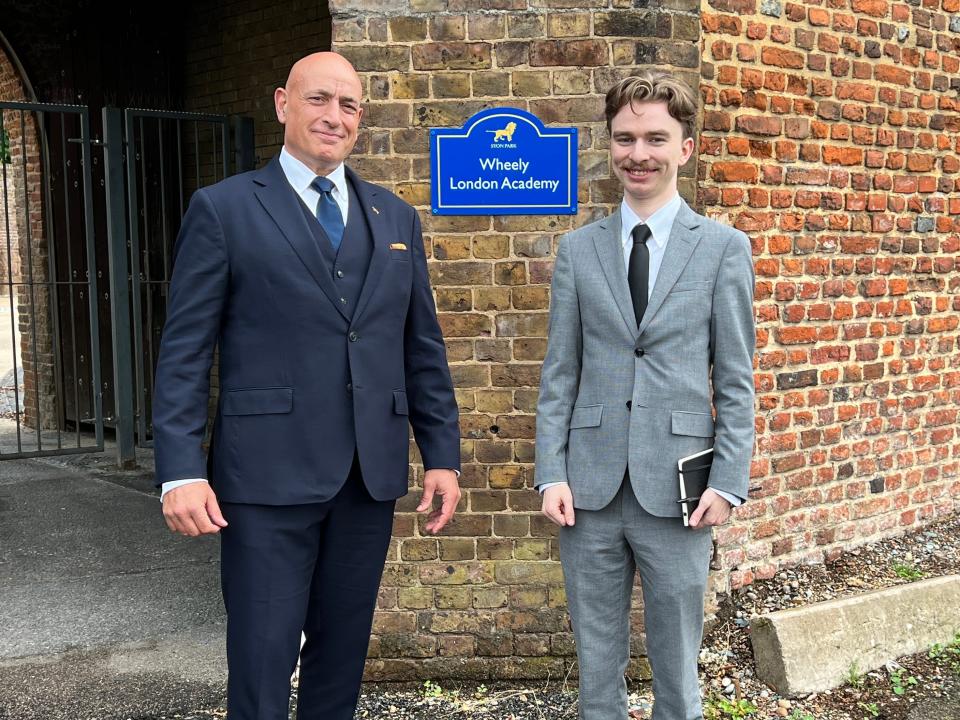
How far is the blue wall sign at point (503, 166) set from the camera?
3.61 meters

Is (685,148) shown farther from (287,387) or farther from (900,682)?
(900,682)

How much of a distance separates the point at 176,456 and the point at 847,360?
3.48 m

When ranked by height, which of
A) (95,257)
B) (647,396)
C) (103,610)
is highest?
(95,257)

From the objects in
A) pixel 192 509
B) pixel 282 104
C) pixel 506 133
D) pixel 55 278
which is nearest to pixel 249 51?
pixel 55 278

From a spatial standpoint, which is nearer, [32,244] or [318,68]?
[318,68]

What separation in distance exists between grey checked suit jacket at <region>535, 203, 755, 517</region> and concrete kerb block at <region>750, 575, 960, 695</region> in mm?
1605

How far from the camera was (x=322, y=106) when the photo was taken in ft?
8.10

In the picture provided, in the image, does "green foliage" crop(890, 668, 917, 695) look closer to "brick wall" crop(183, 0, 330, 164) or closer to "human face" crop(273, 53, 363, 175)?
"human face" crop(273, 53, 363, 175)

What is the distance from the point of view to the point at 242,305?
2.45m

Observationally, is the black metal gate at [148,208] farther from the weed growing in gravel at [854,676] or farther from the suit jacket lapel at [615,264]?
the weed growing in gravel at [854,676]

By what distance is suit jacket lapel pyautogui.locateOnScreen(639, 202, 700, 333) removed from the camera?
250cm

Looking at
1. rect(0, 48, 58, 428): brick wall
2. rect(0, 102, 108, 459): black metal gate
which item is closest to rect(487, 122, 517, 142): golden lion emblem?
rect(0, 102, 108, 459): black metal gate

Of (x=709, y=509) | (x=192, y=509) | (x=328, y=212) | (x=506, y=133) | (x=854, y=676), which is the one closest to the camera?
(x=192, y=509)

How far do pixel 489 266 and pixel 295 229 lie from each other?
1.32 meters
